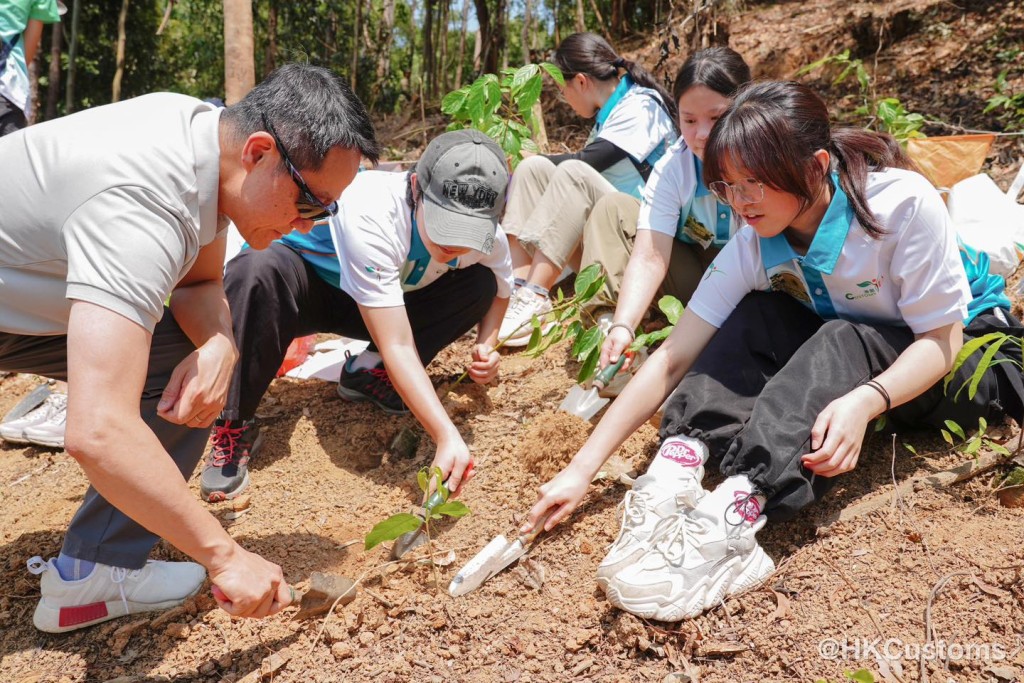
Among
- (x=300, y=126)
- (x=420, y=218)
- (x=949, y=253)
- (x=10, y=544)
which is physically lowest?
(x=10, y=544)

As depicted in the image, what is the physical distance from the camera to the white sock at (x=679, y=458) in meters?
1.69

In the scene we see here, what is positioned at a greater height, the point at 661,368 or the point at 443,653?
the point at 661,368

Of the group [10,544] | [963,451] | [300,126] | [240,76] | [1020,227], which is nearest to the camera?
[300,126]

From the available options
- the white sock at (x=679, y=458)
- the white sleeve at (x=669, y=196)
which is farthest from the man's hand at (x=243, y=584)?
the white sleeve at (x=669, y=196)

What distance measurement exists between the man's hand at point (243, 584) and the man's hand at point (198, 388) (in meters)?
0.38

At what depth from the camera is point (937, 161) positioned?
10.1 feet

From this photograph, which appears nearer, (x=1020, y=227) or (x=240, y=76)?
(x=1020, y=227)

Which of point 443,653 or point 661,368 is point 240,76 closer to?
point 661,368

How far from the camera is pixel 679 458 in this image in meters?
1.71

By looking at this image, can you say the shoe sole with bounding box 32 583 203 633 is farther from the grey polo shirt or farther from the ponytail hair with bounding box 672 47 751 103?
the ponytail hair with bounding box 672 47 751 103

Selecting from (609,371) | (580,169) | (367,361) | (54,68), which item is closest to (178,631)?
(367,361)

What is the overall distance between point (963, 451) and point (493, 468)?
3.79 feet

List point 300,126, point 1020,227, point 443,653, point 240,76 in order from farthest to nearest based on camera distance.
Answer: point 240,76 → point 1020,227 → point 443,653 → point 300,126

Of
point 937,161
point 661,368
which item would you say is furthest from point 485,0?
point 661,368
